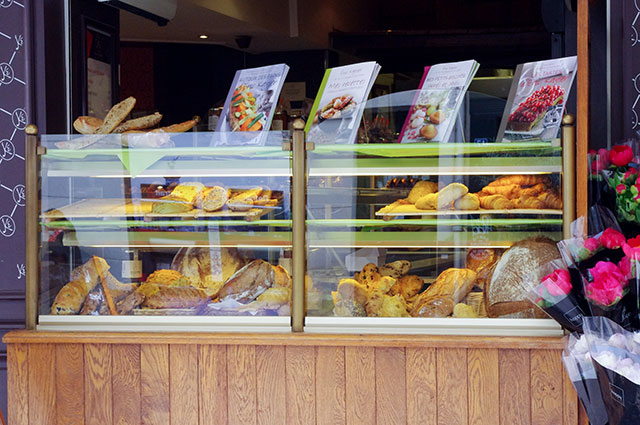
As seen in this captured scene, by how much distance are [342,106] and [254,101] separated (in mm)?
406

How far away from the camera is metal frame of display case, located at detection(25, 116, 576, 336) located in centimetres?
275

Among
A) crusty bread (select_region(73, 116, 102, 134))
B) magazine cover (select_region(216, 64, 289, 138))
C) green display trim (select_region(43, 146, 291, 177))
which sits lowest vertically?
green display trim (select_region(43, 146, 291, 177))

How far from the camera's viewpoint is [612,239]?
2.29 meters

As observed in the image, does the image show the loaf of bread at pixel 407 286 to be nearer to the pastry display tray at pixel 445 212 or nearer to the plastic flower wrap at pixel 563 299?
the pastry display tray at pixel 445 212

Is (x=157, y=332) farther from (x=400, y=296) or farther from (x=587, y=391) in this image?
(x=587, y=391)

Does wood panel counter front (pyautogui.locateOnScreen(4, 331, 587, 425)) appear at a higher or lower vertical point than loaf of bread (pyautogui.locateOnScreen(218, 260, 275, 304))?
lower

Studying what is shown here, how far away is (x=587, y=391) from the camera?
2291 millimetres

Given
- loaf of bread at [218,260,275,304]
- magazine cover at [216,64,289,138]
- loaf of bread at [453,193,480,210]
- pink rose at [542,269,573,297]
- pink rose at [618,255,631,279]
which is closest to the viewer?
pink rose at [618,255,631,279]

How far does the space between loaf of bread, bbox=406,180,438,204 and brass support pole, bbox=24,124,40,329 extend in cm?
155

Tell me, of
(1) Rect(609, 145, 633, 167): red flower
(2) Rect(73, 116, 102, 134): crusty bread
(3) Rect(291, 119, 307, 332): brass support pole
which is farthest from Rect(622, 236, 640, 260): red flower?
(2) Rect(73, 116, 102, 134): crusty bread

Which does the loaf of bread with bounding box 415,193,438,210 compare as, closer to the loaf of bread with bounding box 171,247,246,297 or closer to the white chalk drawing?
the loaf of bread with bounding box 171,247,246,297

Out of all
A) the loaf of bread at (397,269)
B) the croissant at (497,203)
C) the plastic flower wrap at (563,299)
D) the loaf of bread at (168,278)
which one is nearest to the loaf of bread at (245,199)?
the loaf of bread at (168,278)

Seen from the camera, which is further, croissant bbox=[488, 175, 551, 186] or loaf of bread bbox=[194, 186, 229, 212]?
loaf of bread bbox=[194, 186, 229, 212]

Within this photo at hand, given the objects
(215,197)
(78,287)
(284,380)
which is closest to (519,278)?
(284,380)
